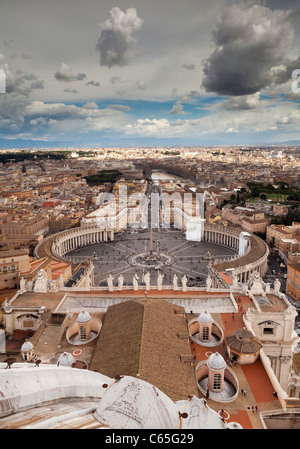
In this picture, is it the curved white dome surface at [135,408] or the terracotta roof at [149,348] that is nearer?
the curved white dome surface at [135,408]

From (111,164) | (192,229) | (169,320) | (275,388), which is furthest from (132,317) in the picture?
(111,164)

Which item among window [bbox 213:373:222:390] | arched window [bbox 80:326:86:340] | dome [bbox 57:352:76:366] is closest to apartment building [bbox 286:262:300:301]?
window [bbox 213:373:222:390]

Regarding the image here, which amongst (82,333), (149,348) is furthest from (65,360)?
(82,333)

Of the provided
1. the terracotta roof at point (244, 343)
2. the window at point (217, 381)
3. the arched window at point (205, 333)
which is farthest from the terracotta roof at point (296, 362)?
the window at point (217, 381)

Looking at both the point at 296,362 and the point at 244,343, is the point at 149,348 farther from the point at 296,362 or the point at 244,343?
the point at 296,362

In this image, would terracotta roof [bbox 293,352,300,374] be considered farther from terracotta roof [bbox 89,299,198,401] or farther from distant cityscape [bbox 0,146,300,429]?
terracotta roof [bbox 89,299,198,401]

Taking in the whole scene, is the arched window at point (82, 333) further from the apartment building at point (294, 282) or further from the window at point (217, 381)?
the apartment building at point (294, 282)

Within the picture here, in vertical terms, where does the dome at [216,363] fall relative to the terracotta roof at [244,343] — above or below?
above

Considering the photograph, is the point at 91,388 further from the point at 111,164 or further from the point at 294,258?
the point at 111,164
